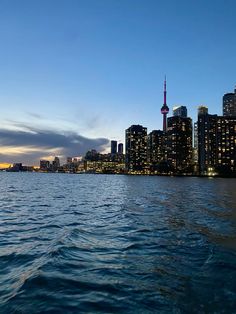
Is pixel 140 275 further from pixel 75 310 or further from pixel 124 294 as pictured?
pixel 75 310

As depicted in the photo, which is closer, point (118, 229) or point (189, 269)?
point (189, 269)

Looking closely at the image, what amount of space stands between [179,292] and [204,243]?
9.07m

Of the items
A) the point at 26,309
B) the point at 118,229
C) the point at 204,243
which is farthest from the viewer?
the point at 118,229

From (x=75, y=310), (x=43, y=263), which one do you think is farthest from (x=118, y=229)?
(x=75, y=310)

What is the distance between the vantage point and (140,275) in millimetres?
13359

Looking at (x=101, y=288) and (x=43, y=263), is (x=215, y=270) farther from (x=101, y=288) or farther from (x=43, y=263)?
(x=43, y=263)

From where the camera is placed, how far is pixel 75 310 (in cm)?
991

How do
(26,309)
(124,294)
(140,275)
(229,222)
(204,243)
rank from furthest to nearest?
(229,222) < (204,243) < (140,275) < (124,294) < (26,309)

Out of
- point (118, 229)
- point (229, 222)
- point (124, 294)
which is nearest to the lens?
point (124, 294)

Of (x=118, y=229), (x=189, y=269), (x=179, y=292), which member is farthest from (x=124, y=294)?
(x=118, y=229)

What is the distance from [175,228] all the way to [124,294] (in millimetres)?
15086

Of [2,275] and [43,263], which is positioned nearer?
[2,275]

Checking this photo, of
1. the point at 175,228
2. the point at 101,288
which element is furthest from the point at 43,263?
the point at 175,228

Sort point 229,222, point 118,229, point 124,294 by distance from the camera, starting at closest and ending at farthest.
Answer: point 124,294
point 118,229
point 229,222
